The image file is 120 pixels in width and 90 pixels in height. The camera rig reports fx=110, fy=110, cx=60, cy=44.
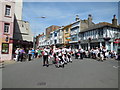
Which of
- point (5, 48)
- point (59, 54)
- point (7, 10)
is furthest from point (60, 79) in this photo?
point (7, 10)

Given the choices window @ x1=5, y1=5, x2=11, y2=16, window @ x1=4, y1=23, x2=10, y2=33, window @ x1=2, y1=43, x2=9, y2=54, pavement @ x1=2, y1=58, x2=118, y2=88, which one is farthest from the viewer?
window @ x1=5, y1=5, x2=11, y2=16

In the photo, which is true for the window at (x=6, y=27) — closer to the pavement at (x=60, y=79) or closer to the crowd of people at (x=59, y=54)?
the crowd of people at (x=59, y=54)

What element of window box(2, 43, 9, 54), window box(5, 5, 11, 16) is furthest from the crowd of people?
window box(5, 5, 11, 16)

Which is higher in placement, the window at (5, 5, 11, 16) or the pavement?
the window at (5, 5, 11, 16)

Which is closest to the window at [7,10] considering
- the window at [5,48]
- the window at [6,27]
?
the window at [6,27]

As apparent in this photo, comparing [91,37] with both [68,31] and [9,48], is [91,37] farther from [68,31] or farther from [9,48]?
[9,48]

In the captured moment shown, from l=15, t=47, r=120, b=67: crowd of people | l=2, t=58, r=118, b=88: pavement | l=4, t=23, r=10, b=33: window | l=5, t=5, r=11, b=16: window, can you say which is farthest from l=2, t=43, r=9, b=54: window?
l=2, t=58, r=118, b=88: pavement

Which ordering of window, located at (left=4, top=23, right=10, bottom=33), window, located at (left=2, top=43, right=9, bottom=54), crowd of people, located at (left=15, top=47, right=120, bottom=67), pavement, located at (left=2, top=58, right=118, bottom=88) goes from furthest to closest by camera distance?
window, located at (left=4, top=23, right=10, bottom=33)
window, located at (left=2, top=43, right=9, bottom=54)
crowd of people, located at (left=15, top=47, right=120, bottom=67)
pavement, located at (left=2, top=58, right=118, bottom=88)

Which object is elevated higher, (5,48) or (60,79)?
(5,48)

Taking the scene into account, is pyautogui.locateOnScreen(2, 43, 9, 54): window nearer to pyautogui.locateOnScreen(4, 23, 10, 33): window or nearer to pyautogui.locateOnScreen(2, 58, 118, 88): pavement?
pyautogui.locateOnScreen(4, 23, 10, 33): window

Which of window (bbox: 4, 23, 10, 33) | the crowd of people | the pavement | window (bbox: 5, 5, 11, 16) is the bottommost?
the pavement

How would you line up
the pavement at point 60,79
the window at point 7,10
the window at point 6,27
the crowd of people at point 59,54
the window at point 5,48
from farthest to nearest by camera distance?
the window at point 7,10
the window at point 6,27
the window at point 5,48
the crowd of people at point 59,54
the pavement at point 60,79

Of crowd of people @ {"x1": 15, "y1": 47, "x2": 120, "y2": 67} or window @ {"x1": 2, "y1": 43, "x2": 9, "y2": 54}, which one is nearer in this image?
crowd of people @ {"x1": 15, "y1": 47, "x2": 120, "y2": 67}

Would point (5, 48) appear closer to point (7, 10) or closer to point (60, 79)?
point (7, 10)
